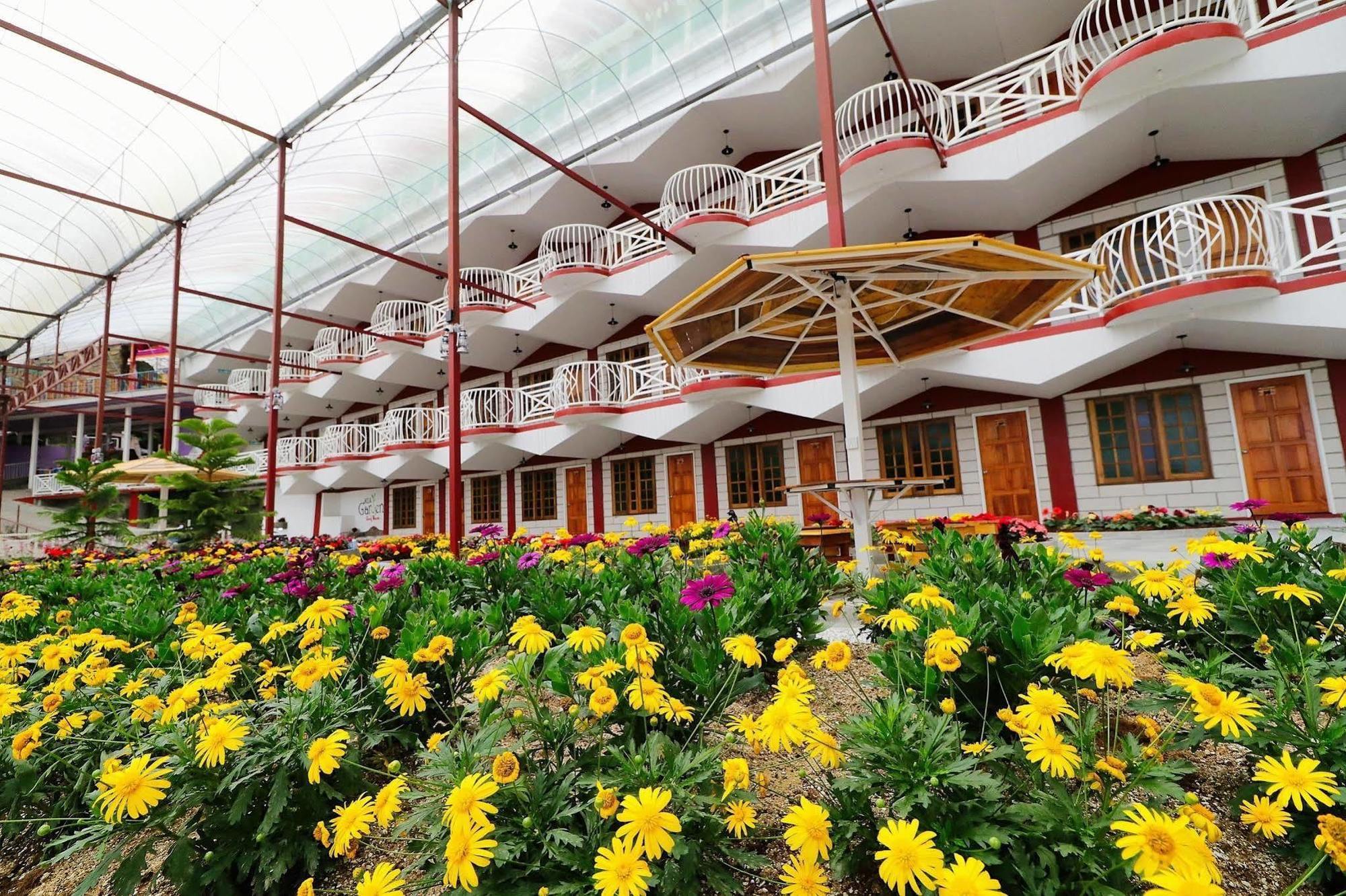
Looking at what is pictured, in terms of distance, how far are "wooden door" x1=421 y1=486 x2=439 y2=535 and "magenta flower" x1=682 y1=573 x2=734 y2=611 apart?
18571mm

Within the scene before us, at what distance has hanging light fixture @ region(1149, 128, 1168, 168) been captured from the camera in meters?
8.15

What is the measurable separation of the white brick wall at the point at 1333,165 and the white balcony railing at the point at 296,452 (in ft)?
80.6

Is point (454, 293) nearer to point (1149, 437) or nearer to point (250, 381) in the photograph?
point (1149, 437)

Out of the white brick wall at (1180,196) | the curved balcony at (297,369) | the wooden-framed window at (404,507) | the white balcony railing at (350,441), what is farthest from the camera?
the curved balcony at (297,369)

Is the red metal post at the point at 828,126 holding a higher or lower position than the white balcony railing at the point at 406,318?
lower

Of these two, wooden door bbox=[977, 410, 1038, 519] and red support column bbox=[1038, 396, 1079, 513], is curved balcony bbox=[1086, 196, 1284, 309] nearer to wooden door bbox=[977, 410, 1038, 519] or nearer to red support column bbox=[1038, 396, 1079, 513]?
red support column bbox=[1038, 396, 1079, 513]

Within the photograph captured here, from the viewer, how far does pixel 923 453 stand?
10.7 metres

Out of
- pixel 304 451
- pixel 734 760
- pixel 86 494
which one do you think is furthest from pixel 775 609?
pixel 304 451

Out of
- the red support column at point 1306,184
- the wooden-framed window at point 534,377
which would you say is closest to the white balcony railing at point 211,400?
the wooden-framed window at point 534,377

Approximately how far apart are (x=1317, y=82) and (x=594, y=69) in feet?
38.1

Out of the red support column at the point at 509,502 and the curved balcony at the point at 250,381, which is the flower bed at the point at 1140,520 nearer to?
the red support column at the point at 509,502

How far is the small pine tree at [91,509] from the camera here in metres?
8.05

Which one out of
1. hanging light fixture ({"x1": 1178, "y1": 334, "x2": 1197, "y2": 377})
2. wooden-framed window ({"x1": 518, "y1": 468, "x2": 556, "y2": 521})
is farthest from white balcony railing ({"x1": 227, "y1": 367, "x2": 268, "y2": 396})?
hanging light fixture ({"x1": 1178, "y1": 334, "x2": 1197, "y2": 377})

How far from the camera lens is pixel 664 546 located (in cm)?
409
